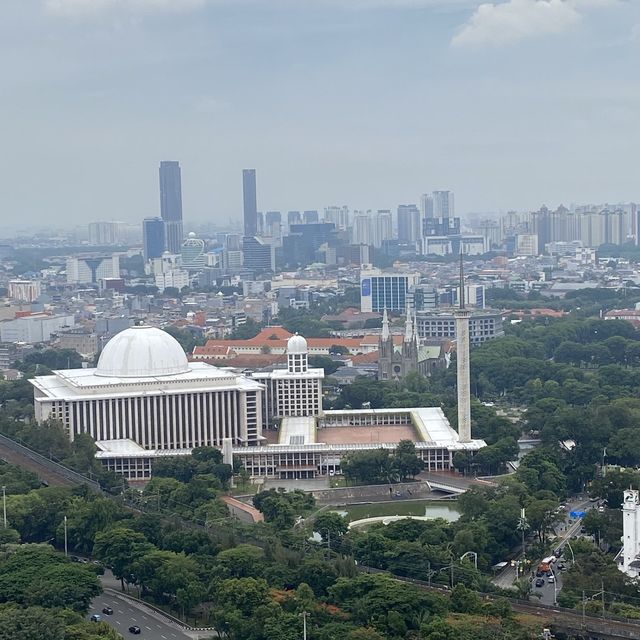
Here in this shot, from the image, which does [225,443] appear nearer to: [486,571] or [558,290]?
[486,571]

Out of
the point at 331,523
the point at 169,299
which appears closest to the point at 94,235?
the point at 169,299

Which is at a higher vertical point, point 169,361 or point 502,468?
point 169,361

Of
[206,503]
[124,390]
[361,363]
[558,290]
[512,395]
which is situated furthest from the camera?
[558,290]

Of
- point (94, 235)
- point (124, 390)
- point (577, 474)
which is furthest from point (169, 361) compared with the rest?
point (94, 235)

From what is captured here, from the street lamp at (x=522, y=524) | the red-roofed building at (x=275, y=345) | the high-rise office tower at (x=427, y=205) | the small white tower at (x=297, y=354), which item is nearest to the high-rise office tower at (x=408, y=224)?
the high-rise office tower at (x=427, y=205)

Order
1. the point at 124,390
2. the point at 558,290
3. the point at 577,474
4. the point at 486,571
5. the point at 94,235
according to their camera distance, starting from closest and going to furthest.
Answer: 1. the point at 486,571
2. the point at 577,474
3. the point at 124,390
4. the point at 558,290
5. the point at 94,235

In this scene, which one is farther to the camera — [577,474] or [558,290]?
[558,290]

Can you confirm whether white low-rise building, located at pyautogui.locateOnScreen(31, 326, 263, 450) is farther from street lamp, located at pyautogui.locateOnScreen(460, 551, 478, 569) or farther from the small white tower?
street lamp, located at pyautogui.locateOnScreen(460, 551, 478, 569)

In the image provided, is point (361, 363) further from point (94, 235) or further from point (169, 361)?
point (94, 235)
